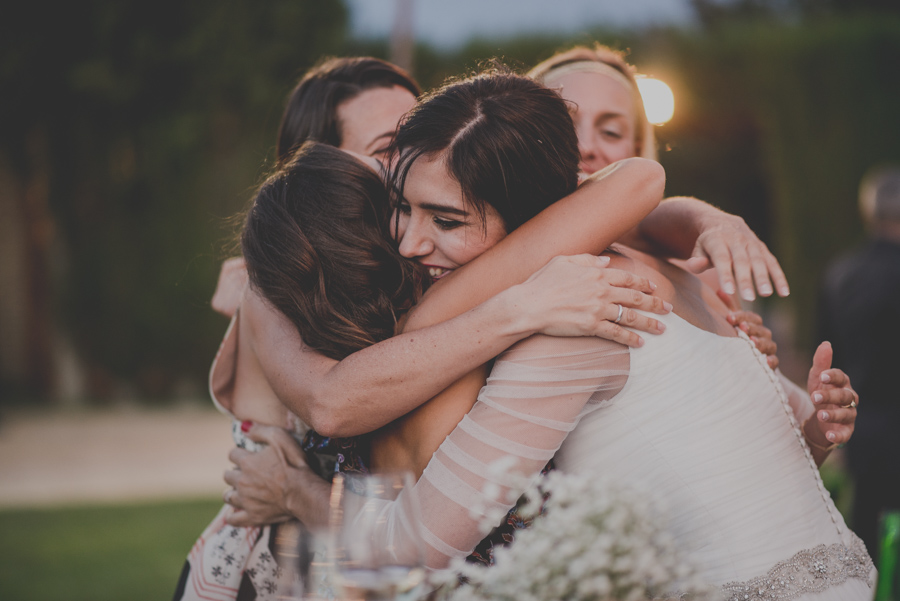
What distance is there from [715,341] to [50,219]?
11813mm

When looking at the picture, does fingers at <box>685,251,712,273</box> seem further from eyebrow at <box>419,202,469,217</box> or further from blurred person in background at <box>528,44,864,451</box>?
eyebrow at <box>419,202,469,217</box>

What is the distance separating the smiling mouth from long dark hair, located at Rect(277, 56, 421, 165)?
1024 mm

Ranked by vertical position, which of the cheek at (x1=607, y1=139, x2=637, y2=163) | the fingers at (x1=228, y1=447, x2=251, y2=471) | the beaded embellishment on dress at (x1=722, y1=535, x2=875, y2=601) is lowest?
the fingers at (x1=228, y1=447, x2=251, y2=471)

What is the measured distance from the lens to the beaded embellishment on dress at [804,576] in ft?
5.85

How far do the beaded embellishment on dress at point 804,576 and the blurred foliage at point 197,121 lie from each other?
9.56 m

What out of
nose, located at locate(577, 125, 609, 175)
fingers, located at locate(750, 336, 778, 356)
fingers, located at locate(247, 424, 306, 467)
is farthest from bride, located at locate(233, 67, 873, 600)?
nose, located at locate(577, 125, 609, 175)

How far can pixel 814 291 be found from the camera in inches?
426

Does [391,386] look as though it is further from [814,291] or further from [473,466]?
[814,291]

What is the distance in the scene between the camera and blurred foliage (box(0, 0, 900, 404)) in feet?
35.6

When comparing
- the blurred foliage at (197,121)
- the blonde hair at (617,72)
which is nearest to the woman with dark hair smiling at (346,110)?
the blonde hair at (617,72)

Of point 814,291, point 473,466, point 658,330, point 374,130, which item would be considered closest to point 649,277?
point 658,330

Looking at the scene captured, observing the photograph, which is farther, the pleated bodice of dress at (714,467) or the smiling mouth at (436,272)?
the smiling mouth at (436,272)

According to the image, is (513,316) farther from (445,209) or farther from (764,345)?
(764,345)

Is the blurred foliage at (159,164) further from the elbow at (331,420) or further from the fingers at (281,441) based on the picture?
the elbow at (331,420)
